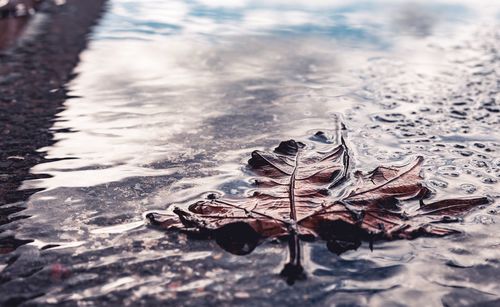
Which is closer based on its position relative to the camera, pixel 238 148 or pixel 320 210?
A: pixel 320 210

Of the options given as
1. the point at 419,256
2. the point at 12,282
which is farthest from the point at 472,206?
the point at 12,282

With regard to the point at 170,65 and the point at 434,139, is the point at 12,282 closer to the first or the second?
the point at 434,139

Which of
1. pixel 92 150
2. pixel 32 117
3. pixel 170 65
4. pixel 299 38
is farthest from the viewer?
pixel 299 38

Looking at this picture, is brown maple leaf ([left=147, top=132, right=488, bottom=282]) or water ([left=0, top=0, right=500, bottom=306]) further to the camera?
brown maple leaf ([left=147, top=132, right=488, bottom=282])

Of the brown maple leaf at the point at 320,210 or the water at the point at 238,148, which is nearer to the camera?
the water at the point at 238,148
